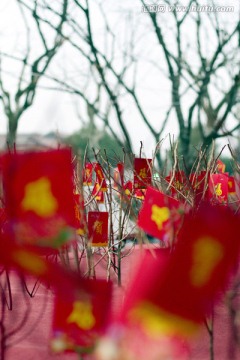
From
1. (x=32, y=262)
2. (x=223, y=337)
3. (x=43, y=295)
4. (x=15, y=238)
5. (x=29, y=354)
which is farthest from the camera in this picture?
(x=43, y=295)

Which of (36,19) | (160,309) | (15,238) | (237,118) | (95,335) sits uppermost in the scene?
(36,19)

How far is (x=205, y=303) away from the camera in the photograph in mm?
1149

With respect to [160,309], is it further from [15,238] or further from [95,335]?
[15,238]

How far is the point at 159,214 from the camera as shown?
159 cm

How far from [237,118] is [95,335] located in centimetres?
393

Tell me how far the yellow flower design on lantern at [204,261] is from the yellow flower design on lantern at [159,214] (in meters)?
0.38

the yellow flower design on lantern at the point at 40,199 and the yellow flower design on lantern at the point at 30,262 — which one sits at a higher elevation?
the yellow flower design on lantern at the point at 40,199

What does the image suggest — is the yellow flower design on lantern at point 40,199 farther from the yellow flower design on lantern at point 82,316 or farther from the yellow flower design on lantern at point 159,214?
the yellow flower design on lantern at point 159,214

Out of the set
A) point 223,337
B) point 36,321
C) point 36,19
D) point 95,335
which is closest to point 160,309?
point 95,335

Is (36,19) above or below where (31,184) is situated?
above

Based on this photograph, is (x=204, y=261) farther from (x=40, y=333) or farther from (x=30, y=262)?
(x=40, y=333)

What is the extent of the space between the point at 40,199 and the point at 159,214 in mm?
477

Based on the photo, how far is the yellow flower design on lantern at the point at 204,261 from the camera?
3.79 ft

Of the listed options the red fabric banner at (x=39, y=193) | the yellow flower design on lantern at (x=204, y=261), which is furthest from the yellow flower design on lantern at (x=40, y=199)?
the yellow flower design on lantern at (x=204, y=261)
